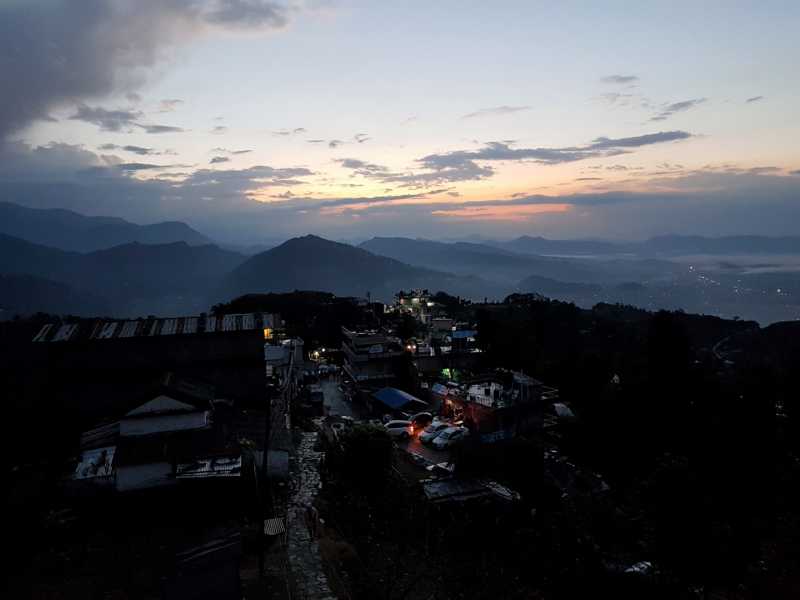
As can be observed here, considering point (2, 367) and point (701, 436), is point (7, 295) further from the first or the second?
point (701, 436)

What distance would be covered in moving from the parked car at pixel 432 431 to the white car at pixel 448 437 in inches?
12.0

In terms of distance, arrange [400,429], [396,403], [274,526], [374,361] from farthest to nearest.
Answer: [374,361] < [396,403] < [400,429] < [274,526]

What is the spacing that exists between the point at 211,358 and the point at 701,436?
18190 millimetres

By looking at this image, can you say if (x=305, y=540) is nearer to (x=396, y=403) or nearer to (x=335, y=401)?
(x=396, y=403)

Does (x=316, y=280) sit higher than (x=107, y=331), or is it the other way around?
(x=107, y=331)

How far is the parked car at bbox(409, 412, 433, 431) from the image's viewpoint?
75.3 ft

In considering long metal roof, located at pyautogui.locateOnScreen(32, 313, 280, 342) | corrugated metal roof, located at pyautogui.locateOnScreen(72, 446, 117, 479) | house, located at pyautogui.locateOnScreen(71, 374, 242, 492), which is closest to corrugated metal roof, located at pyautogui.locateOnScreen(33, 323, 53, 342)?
long metal roof, located at pyautogui.locateOnScreen(32, 313, 280, 342)

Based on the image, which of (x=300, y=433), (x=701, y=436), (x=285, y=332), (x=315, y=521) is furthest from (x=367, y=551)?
(x=285, y=332)

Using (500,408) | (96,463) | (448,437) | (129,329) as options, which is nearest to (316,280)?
(129,329)

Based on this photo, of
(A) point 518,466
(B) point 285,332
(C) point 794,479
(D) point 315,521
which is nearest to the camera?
(D) point 315,521

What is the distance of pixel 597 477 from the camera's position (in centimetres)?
1797

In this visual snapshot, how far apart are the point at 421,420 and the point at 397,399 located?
2.79 metres

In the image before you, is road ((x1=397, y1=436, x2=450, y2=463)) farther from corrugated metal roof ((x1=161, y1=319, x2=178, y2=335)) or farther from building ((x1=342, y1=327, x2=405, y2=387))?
corrugated metal roof ((x1=161, y1=319, x2=178, y2=335))

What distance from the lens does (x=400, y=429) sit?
22000 millimetres
